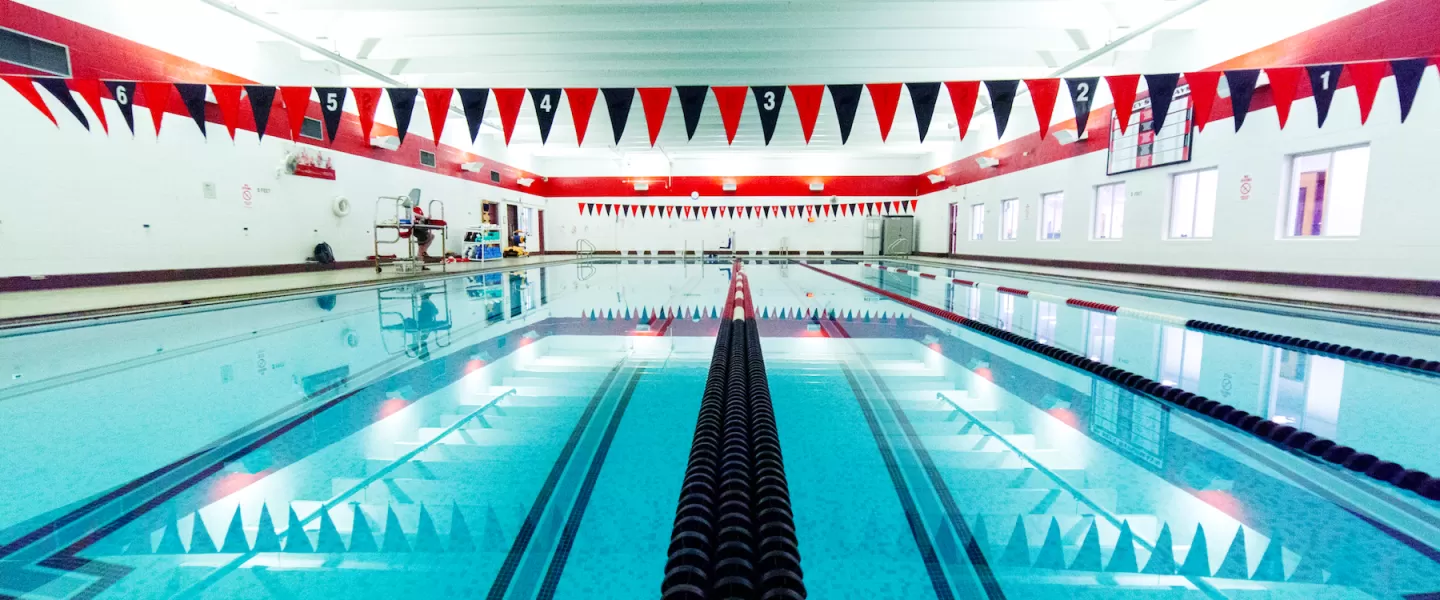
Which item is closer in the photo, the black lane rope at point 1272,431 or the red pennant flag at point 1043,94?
the black lane rope at point 1272,431

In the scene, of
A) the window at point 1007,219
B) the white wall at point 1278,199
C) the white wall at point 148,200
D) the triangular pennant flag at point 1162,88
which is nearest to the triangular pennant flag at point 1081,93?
the triangular pennant flag at point 1162,88

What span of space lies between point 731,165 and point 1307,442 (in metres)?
20.9

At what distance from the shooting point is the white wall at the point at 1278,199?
6168 millimetres

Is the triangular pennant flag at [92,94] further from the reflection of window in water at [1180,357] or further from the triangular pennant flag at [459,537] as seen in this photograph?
the reflection of window in water at [1180,357]

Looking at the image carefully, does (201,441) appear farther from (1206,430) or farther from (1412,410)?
(1412,410)

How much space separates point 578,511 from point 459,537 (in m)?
0.34

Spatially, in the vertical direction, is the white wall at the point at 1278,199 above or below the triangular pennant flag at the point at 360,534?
above

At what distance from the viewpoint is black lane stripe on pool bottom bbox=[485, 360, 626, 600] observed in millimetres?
1433

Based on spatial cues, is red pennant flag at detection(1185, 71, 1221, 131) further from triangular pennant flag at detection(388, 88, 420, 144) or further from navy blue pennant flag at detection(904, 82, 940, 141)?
triangular pennant flag at detection(388, 88, 420, 144)

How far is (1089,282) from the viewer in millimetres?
9273

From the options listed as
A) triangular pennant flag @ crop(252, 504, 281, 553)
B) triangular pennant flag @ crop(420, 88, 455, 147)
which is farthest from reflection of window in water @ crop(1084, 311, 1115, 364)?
triangular pennant flag @ crop(420, 88, 455, 147)

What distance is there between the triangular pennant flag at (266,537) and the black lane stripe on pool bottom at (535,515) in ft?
2.02

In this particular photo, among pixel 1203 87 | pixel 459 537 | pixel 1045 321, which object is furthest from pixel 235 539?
pixel 1203 87

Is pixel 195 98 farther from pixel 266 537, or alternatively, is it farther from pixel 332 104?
pixel 266 537
